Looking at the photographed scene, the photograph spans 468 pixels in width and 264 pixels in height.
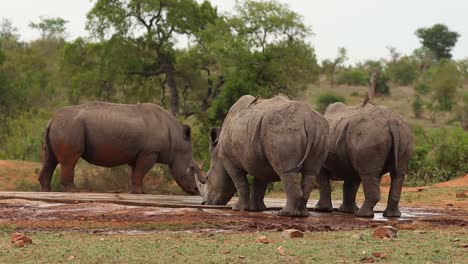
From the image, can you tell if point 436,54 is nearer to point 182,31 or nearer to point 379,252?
point 182,31

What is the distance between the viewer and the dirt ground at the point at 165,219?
1056cm

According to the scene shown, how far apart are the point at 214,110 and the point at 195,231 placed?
2210 centimetres

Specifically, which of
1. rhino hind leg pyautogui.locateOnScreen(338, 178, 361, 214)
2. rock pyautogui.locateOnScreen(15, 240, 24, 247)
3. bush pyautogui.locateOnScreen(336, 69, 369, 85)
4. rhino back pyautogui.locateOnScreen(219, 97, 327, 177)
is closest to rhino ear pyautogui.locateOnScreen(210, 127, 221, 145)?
rhino back pyautogui.locateOnScreen(219, 97, 327, 177)

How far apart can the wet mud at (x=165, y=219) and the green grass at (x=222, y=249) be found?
0.85 m

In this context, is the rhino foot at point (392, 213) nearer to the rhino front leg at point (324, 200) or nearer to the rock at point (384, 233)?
the rhino front leg at point (324, 200)

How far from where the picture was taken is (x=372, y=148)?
40.8 ft

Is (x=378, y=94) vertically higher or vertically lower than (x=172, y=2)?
lower

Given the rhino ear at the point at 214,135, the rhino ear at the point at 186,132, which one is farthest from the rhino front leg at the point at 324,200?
the rhino ear at the point at 186,132

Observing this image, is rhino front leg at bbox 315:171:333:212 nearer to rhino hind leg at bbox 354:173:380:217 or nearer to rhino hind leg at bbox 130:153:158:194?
rhino hind leg at bbox 354:173:380:217

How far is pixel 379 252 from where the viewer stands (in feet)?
25.8

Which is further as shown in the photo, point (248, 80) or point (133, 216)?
point (248, 80)

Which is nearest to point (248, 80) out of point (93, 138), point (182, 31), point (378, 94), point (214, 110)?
point (214, 110)

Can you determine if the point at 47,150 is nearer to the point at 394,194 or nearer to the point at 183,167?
the point at 183,167

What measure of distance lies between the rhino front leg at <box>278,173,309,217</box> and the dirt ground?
0.20 m
